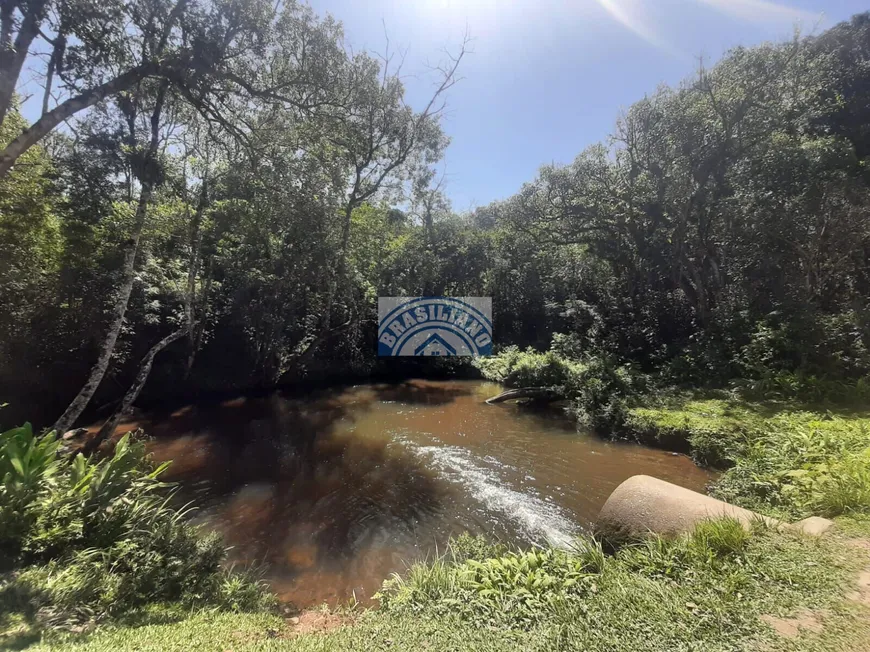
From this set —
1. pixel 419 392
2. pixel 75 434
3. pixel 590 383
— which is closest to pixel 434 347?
pixel 419 392

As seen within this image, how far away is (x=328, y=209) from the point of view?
1084 cm

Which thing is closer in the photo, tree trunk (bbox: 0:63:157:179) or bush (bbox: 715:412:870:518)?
bush (bbox: 715:412:870:518)

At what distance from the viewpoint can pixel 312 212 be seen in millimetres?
10328

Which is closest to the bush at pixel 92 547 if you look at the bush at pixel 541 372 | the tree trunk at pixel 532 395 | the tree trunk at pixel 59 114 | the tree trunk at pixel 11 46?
the tree trunk at pixel 59 114

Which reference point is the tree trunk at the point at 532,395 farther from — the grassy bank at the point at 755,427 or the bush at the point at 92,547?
the bush at the point at 92,547

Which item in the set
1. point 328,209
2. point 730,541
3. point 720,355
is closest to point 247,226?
point 328,209

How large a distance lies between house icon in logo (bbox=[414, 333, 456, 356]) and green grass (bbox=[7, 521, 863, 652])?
13735mm

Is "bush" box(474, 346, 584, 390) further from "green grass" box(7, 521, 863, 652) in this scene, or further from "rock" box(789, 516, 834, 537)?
"green grass" box(7, 521, 863, 652)

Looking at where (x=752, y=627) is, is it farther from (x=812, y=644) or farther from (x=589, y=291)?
(x=589, y=291)

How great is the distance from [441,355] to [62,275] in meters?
12.5

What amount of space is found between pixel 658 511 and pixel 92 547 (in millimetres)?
5097

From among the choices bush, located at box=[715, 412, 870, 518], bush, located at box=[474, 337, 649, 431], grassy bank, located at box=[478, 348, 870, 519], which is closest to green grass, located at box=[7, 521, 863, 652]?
bush, located at box=[715, 412, 870, 518]

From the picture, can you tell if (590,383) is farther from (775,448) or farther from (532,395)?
(775,448)

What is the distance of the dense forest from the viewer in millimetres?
5961
